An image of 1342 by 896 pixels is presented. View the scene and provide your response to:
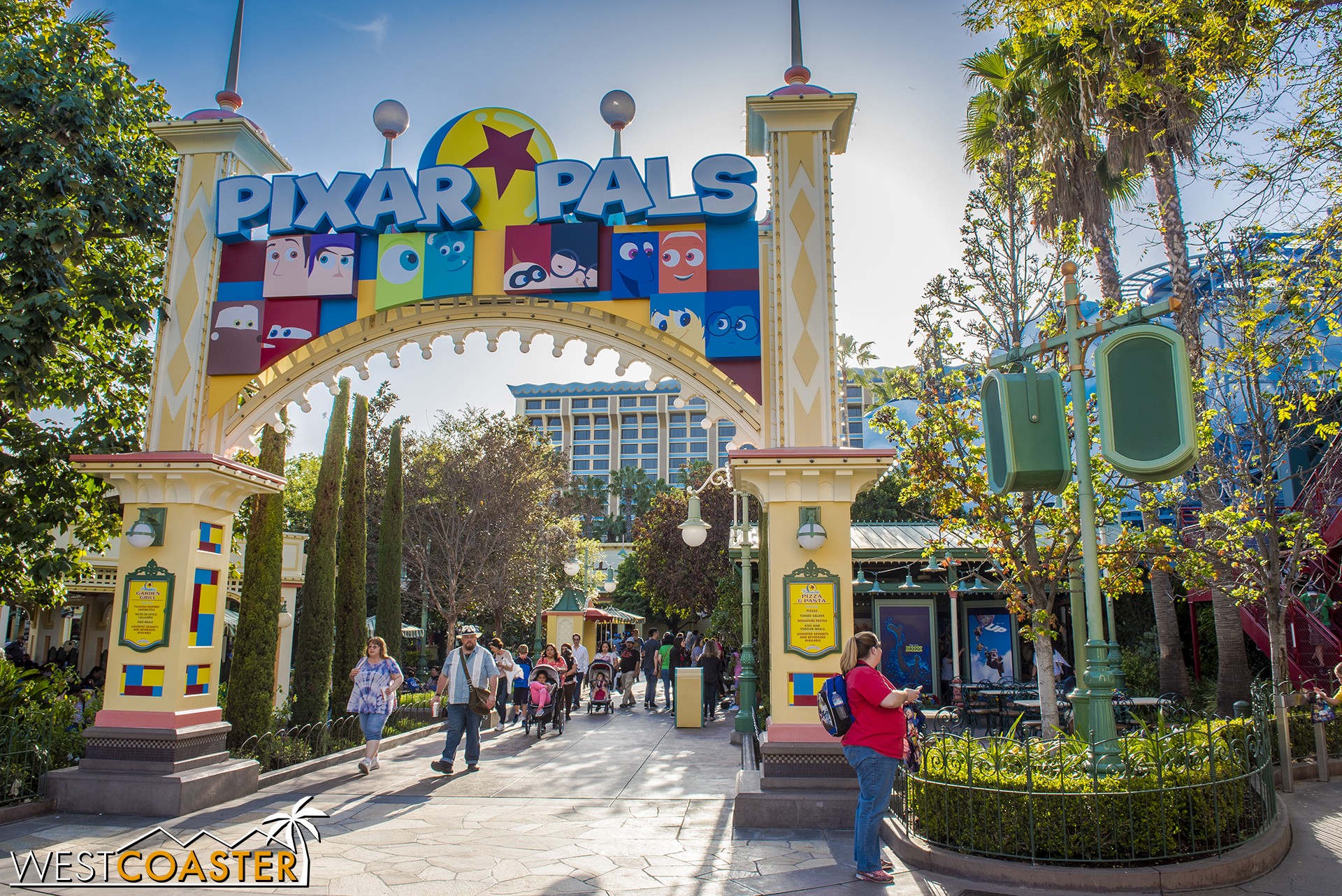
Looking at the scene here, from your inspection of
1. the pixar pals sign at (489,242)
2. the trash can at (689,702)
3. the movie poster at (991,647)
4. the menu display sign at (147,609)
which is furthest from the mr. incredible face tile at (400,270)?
the movie poster at (991,647)

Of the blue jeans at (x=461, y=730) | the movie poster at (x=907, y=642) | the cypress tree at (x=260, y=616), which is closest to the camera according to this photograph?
the blue jeans at (x=461, y=730)

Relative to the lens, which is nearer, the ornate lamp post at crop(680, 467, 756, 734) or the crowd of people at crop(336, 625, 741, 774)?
the crowd of people at crop(336, 625, 741, 774)

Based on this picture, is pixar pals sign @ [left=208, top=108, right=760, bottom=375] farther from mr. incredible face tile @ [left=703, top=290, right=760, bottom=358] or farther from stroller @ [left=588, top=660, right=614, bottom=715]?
stroller @ [left=588, top=660, right=614, bottom=715]

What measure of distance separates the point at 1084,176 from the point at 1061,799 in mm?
12111

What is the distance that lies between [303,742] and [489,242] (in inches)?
270

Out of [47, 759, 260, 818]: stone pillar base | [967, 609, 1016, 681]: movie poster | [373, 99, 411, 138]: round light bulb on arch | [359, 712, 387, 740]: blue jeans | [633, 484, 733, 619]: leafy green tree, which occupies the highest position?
[373, 99, 411, 138]: round light bulb on arch

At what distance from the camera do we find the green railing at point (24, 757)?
305 inches

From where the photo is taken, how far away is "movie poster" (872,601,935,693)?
59.7 feet

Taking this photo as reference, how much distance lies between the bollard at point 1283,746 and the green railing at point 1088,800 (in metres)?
2.89

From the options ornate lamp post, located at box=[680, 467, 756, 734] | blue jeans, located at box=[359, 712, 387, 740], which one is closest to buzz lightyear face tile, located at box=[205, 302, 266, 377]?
blue jeans, located at box=[359, 712, 387, 740]

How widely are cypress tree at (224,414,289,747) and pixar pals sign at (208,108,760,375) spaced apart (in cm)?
198

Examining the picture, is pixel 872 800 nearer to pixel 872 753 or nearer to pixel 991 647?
pixel 872 753

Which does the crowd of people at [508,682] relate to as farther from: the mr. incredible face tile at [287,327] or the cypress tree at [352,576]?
the mr. incredible face tile at [287,327]

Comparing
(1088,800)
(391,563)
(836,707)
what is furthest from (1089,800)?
(391,563)
